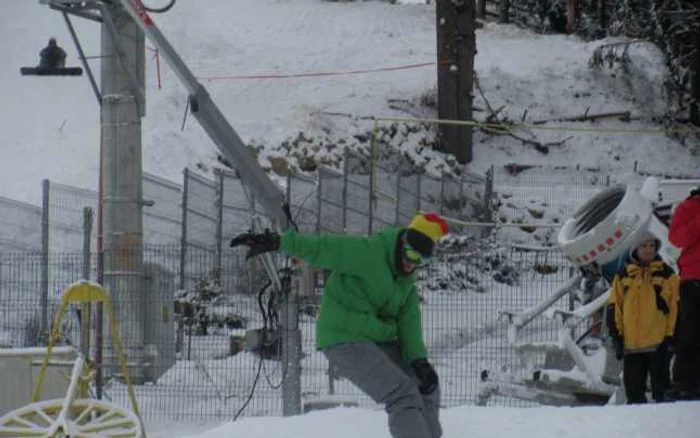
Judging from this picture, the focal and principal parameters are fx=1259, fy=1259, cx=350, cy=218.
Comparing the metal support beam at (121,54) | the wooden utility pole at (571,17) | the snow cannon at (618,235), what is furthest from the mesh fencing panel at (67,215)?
the wooden utility pole at (571,17)

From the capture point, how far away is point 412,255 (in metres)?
7.02

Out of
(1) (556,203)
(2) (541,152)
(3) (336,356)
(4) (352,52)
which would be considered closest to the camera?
(3) (336,356)

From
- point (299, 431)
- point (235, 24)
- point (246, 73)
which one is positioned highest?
point (235, 24)

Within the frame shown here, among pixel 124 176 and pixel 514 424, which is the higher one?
pixel 124 176

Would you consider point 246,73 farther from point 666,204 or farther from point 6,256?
point 666,204

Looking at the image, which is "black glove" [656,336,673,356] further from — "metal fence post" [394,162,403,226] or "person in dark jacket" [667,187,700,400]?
"metal fence post" [394,162,403,226]

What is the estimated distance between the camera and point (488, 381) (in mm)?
11484

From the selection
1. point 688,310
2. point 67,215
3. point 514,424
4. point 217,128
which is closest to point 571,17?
point 67,215

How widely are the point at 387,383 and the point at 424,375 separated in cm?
29

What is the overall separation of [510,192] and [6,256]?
1307 centimetres

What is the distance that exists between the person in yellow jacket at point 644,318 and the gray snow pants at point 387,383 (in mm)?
3143

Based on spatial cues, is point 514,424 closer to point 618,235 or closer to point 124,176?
point 618,235

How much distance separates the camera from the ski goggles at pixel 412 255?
701cm

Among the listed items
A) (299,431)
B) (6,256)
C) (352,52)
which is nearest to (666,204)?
(299,431)
